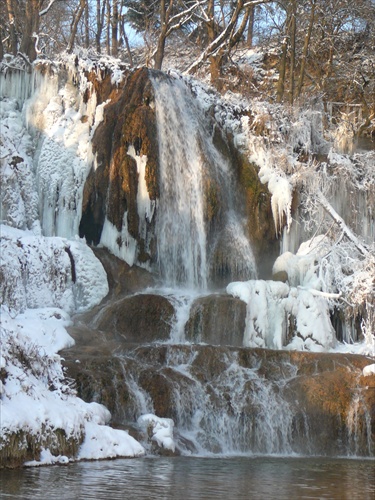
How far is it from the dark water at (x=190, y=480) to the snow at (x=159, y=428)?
0.63m

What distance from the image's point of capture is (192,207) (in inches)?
790

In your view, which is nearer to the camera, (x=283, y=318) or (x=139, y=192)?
(x=283, y=318)

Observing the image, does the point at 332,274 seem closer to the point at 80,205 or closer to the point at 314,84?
the point at 80,205

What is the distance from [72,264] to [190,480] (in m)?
9.75

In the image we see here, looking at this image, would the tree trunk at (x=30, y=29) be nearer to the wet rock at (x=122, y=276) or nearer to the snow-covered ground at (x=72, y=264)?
the snow-covered ground at (x=72, y=264)

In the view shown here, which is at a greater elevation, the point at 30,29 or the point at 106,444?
the point at 30,29

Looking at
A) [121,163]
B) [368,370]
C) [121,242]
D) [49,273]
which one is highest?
[121,163]

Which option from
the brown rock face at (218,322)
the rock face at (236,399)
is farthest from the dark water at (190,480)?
the brown rock face at (218,322)

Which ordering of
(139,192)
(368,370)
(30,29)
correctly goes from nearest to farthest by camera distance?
(368,370) → (139,192) → (30,29)

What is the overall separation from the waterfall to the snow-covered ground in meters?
1.08

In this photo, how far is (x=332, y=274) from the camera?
17.9 metres

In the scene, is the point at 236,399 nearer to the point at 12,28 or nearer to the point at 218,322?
the point at 218,322

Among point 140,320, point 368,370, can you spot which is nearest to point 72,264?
point 140,320

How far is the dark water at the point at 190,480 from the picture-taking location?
26.7 feet
